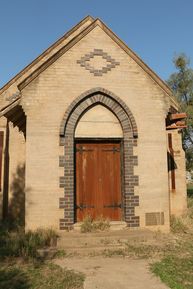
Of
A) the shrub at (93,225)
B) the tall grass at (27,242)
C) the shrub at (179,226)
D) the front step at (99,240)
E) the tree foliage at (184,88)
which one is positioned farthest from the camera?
the tree foliage at (184,88)

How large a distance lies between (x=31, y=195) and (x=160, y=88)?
16.7 feet

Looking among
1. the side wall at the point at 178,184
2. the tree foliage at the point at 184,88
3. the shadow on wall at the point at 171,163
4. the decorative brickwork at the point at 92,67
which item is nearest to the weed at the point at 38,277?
the decorative brickwork at the point at 92,67

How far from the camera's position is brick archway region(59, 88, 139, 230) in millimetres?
8609

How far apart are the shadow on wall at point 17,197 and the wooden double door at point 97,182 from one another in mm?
3619

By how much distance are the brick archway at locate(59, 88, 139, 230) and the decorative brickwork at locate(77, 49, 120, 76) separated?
0.62 m

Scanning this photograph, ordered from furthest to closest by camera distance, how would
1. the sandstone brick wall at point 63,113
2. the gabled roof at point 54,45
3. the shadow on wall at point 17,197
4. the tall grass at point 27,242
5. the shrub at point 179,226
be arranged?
the gabled roof at point 54,45
the shadow on wall at point 17,197
the shrub at point 179,226
the sandstone brick wall at point 63,113
the tall grass at point 27,242

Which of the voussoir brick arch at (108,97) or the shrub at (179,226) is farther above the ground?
the voussoir brick arch at (108,97)

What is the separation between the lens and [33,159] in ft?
28.4

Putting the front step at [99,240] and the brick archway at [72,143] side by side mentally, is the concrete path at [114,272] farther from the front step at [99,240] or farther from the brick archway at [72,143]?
the brick archway at [72,143]

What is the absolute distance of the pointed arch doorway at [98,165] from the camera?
9070 mm

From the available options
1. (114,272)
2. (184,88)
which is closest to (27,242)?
(114,272)

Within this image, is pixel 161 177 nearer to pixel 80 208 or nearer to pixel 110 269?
pixel 80 208

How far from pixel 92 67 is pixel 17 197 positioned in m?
5.85

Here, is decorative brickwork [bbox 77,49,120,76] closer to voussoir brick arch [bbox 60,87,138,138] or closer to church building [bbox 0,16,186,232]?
church building [bbox 0,16,186,232]
